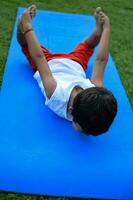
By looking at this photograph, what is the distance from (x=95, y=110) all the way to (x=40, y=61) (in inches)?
26.1

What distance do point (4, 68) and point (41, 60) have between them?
0.69 m

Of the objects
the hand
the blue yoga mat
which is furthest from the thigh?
the blue yoga mat

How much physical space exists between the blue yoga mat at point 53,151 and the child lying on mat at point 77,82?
0.38ft

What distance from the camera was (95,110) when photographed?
229 centimetres

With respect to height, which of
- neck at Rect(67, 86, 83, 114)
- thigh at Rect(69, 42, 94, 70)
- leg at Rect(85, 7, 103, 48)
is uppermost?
leg at Rect(85, 7, 103, 48)

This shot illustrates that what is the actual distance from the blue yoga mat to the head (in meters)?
0.19

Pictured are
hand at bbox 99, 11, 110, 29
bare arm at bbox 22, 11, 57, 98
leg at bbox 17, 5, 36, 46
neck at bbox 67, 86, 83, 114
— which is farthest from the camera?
hand at bbox 99, 11, 110, 29

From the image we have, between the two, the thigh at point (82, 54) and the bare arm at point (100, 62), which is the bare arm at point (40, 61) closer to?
the bare arm at point (100, 62)

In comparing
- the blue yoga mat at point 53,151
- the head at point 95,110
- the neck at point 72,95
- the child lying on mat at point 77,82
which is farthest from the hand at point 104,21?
the head at point 95,110

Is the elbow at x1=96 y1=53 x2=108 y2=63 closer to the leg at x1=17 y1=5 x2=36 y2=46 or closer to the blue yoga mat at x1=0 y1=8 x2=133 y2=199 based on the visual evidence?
the blue yoga mat at x1=0 y1=8 x2=133 y2=199

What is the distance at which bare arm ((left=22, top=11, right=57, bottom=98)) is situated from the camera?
8.79 feet

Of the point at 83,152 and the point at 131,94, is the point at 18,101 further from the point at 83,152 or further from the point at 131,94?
the point at 131,94

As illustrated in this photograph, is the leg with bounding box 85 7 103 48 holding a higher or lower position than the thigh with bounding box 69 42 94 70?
higher

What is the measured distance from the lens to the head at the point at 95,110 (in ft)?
7.55
